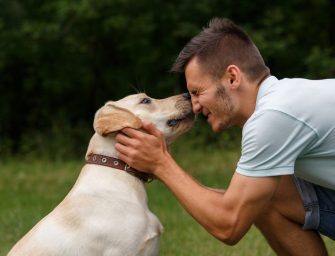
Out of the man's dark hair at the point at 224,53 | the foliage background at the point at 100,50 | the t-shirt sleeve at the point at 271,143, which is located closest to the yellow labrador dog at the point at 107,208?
the man's dark hair at the point at 224,53

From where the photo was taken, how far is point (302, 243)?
3.87 meters

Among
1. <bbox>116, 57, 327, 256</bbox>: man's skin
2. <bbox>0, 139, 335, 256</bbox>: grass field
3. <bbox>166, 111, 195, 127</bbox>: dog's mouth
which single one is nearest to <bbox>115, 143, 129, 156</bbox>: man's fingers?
<bbox>116, 57, 327, 256</bbox>: man's skin

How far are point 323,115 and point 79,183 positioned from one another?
4.16ft

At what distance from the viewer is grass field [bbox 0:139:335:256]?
5.11 metres

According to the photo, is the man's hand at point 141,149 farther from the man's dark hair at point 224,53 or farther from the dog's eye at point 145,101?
the man's dark hair at point 224,53

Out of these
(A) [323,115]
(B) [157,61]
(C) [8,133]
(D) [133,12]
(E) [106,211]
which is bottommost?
(C) [8,133]

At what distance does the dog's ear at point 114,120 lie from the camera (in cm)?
362

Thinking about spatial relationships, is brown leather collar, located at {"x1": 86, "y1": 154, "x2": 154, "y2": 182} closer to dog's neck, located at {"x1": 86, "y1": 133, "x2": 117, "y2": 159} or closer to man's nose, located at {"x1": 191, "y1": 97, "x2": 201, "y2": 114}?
dog's neck, located at {"x1": 86, "y1": 133, "x2": 117, "y2": 159}

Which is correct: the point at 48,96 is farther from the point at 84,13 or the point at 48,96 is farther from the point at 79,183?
the point at 79,183

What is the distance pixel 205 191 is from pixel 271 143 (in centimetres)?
43

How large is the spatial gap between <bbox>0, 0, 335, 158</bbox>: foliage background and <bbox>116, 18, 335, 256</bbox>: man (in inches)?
344

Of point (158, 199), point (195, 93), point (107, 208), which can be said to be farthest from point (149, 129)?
point (158, 199)

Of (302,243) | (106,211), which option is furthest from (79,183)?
(302,243)

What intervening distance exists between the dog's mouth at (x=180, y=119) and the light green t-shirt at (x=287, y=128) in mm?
513
